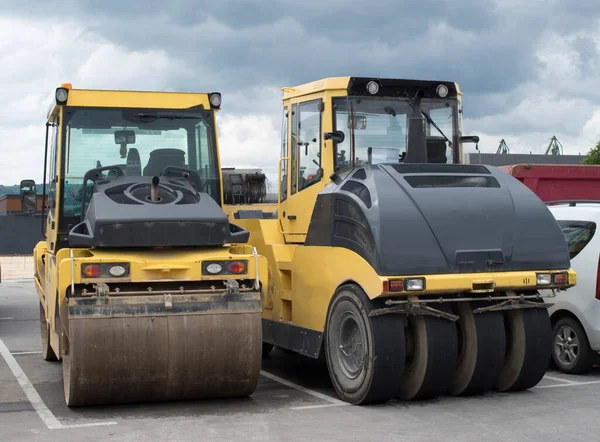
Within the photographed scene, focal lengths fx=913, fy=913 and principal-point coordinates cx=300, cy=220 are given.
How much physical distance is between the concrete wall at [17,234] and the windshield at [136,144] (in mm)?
45397

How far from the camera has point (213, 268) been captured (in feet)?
27.6

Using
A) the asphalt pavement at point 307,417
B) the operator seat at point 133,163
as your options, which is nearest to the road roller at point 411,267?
the asphalt pavement at point 307,417

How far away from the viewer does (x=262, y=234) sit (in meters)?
11.0

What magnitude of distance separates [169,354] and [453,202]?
118 inches

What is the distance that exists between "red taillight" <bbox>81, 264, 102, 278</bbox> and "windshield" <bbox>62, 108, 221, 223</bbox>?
1.84 meters

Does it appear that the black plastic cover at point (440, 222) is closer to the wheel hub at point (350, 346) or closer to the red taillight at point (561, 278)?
the red taillight at point (561, 278)

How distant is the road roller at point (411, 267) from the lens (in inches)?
326

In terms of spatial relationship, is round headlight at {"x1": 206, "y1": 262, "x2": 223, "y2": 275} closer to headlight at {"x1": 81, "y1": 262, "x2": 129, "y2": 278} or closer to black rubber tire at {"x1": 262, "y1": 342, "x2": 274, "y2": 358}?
headlight at {"x1": 81, "y1": 262, "x2": 129, "y2": 278}

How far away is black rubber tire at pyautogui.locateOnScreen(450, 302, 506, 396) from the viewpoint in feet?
28.1

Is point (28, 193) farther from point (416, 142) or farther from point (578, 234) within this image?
point (578, 234)

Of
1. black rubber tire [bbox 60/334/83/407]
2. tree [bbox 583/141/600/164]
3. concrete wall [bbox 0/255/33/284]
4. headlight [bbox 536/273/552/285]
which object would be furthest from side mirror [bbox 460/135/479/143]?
tree [bbox 583/141/600/164]

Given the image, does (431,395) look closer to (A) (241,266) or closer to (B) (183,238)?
(A) (241,266)

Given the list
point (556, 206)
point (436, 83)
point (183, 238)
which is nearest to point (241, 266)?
point (183, 238)

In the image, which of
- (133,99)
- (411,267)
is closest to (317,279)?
(411,267)
